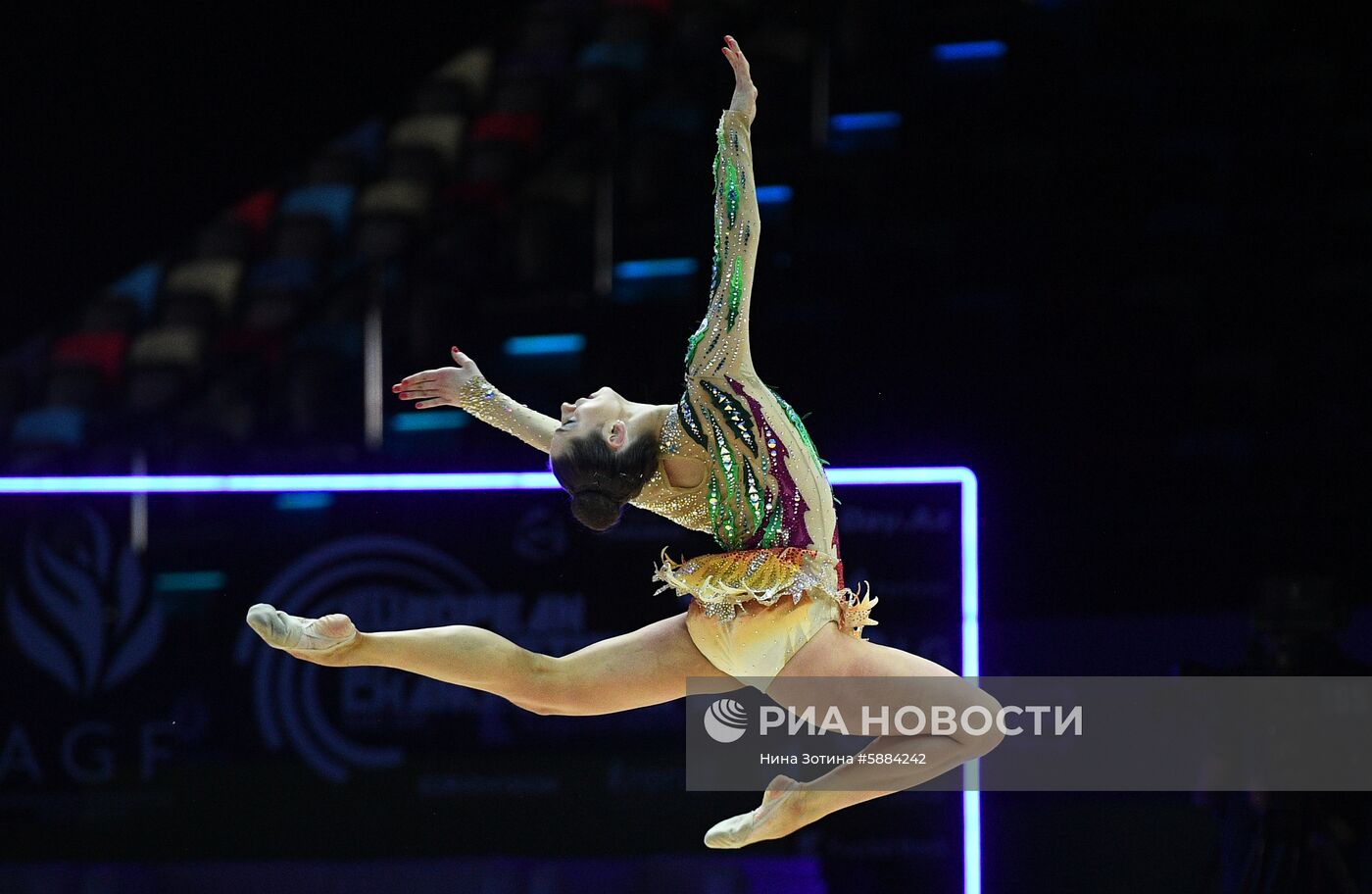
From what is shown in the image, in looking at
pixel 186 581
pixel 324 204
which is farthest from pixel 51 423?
pixel 324 204

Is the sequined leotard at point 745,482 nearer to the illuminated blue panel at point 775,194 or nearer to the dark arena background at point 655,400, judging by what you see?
the dark arena background at point 655,400

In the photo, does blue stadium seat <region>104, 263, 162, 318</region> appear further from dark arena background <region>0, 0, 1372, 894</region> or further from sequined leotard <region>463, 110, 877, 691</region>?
sequined leotard <region>463, 110, 877, 691</region>

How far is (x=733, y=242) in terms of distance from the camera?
9.61ft

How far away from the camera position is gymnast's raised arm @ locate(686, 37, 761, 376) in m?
2.92

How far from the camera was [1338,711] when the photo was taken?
Result: 4.21 metres

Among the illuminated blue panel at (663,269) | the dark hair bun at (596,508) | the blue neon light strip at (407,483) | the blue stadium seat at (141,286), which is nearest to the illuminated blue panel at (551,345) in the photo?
the illuminated blue panel at (663,269)

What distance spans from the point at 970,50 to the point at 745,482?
215 cm

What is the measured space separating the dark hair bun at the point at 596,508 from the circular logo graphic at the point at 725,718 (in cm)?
120

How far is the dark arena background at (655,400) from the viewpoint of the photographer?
14.0 ft

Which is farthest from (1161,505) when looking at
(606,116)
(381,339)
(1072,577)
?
(381,339)

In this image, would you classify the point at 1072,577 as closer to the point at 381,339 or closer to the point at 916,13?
the point at 916,13

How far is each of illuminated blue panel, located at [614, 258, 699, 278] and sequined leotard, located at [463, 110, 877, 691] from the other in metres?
1.49

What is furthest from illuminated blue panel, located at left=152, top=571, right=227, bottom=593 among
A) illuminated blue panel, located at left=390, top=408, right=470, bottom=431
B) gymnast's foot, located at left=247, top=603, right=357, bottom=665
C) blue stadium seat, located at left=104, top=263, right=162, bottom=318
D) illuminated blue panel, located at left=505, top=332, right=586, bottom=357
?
gymnast's foot, located at left=247, top=603, right=357, bottom=665

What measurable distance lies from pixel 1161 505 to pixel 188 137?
2.90 meters
